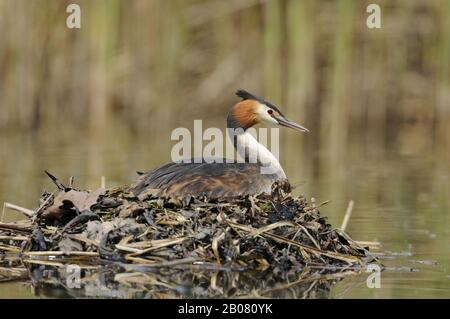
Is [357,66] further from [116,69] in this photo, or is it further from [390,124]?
[116,69]

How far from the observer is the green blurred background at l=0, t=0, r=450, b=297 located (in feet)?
51.5

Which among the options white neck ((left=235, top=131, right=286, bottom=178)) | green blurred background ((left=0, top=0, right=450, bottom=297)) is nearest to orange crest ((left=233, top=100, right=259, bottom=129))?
white neck ((left=235, top=131, right=286, bottom=178))

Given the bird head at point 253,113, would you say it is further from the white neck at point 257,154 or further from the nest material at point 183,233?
the nest material at point 183,233

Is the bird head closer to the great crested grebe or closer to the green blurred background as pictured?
the great crested grebe

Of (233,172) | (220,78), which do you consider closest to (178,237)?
(233,172)

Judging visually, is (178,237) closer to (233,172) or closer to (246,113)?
(233,172)

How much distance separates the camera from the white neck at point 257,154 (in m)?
7.98

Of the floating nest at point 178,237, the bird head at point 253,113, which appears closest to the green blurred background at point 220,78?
the bird head at point 253,113

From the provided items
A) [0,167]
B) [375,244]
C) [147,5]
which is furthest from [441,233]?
[147,5]

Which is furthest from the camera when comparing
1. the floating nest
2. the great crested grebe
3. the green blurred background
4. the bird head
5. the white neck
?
the green blurred background

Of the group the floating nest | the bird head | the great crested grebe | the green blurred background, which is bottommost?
the floating nest

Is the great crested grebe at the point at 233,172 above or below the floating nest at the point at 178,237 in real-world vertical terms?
above

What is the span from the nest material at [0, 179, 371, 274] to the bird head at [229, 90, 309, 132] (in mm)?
1411

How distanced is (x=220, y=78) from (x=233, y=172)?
1215 cm
